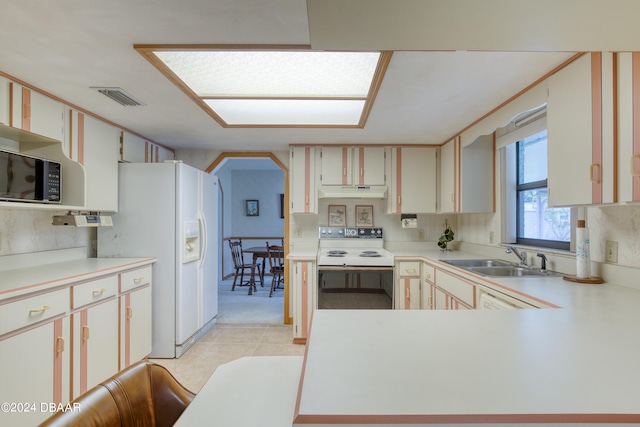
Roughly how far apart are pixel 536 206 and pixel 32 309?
3.56m

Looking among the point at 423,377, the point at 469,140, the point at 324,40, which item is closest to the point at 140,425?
the point at 423,377

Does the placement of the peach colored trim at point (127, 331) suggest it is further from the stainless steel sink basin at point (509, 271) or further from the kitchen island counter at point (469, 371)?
the stainless steel sink basin at point (509, 271)

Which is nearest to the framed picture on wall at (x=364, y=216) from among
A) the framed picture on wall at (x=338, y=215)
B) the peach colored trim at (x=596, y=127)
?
the framed picture on wall at (x=338, y=215)

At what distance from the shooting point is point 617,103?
54.0 inches

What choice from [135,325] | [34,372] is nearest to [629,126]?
[34,372]

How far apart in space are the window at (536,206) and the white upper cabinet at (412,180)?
871 millimetres

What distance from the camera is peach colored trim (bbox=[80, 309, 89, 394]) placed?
2.02 meters

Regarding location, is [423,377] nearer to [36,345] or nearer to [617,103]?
[617,103]

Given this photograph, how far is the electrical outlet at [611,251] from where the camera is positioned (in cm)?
174

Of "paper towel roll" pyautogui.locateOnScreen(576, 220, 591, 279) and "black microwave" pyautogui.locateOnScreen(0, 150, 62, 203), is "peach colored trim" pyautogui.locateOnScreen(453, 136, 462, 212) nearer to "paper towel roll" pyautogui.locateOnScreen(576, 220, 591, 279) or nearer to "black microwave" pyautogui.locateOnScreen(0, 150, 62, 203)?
"paper towel roll" pyautogui.locateOnScreen(576, 220, 591, 279)

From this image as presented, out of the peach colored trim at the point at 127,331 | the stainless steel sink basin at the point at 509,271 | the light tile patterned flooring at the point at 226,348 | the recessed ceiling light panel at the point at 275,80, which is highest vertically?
the recessed ceiling light panel at the point at 275,80

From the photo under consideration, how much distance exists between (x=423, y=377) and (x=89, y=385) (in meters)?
2.38

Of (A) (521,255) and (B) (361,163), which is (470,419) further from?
(B) (361,163)

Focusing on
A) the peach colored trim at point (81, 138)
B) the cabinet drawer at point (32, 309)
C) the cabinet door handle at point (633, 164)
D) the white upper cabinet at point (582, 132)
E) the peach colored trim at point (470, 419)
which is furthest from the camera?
the peach colored trim at point (81, 138)
